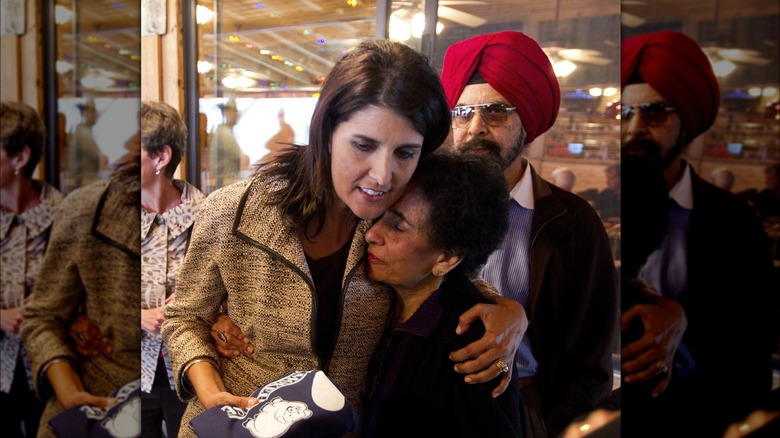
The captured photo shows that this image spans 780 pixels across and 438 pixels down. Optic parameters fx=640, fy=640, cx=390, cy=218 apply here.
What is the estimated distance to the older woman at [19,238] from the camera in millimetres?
1642

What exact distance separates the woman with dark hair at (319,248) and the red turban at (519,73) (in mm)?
112

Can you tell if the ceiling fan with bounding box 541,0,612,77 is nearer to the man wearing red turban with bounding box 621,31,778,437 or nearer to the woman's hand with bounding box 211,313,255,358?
the man wearing red turban with bounding box 621,31,778,437

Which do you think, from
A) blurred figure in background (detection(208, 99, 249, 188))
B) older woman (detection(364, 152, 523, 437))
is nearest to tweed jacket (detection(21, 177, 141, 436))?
blurred figure in background (detection(208, 99, 249, 188))

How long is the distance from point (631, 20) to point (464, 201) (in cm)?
58

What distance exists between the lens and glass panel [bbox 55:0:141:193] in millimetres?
1671

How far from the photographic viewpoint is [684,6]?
143 centimetres

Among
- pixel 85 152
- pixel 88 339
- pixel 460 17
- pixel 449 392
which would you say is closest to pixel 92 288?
pixel 88 339

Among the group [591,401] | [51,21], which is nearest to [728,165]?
[591,401]

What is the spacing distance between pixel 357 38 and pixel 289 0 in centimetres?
27

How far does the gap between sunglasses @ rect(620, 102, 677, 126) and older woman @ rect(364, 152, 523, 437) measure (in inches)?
13.6

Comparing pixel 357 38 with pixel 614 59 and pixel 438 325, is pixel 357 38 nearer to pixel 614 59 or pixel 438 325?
pixel 614 59

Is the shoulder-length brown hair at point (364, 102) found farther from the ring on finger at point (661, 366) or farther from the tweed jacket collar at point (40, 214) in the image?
the ring on finger at point (661, 366)

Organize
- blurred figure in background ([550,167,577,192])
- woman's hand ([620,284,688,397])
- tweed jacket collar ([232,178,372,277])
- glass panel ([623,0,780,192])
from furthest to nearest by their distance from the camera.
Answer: tweed jacket collar ([232,178,372,277]) → blurred figure in background ([550,167,577,192]) → woman's hand ([620,284,688,397]) → glass panel ([623,0,780,192])

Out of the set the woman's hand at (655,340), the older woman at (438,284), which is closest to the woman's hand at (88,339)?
the older woman at (438,284)
